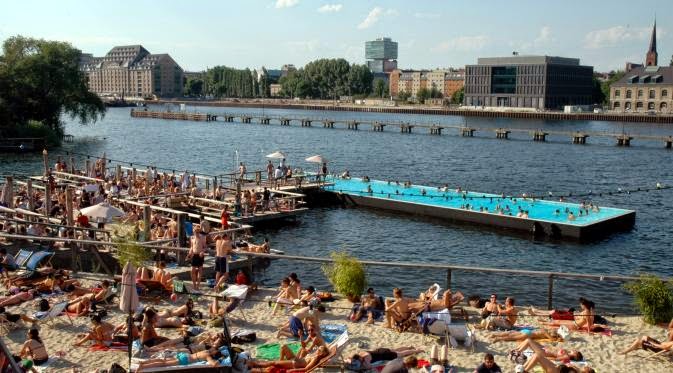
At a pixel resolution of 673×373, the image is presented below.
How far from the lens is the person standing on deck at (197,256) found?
1706cm

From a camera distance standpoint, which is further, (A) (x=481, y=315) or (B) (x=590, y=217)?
(B) (x=590, y=217)

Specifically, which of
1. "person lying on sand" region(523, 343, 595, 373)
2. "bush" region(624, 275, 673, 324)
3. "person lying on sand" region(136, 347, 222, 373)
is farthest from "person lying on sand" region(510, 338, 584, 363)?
"person lying on sand" region(136, 347, 222, 373)

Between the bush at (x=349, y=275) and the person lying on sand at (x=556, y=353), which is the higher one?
the bush at (x=349, y=275)

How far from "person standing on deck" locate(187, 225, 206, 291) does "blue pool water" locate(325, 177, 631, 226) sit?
851 inches

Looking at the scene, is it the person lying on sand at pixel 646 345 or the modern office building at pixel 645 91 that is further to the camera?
the modern office building at pixel 645 91

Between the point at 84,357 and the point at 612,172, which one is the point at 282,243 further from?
the point at 612,172

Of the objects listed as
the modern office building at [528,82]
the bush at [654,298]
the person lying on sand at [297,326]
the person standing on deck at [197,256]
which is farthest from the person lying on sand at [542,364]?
the modern office building at [528,82]

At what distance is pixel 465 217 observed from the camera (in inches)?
1443

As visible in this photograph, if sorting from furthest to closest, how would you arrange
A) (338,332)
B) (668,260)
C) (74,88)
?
(74,88)
(668,260)
(338,332)

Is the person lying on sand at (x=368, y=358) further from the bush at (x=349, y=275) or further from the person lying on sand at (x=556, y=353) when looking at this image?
the bush at (x=349, y=275)

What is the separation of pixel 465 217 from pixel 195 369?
87.8 feet

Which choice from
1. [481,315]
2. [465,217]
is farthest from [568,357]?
[465,217]

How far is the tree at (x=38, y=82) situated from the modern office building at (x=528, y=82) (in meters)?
126

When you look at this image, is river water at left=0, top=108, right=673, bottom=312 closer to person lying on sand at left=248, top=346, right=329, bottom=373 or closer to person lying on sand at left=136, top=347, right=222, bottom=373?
person lying on sand at left=248, top=346, right=329, bottom=373
